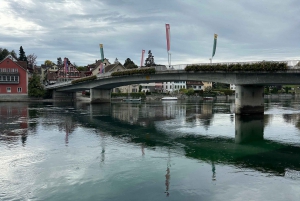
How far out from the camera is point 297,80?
42.6 meters

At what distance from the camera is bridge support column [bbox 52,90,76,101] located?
11136 centimetres

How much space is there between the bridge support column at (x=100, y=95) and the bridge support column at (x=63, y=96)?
26.9 meters

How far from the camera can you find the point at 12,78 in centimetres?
10338

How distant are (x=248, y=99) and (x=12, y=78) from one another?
81.9 m

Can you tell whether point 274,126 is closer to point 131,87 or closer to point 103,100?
point 103,100

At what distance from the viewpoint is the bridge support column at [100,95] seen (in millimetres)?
89625

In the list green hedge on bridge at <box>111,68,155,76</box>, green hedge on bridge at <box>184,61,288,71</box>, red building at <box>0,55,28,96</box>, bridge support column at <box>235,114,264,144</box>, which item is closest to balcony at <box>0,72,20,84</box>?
red building at <box>0,55,28,96</box>

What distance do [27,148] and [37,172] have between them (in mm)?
7136

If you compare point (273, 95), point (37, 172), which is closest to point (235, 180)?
point (37, 172)

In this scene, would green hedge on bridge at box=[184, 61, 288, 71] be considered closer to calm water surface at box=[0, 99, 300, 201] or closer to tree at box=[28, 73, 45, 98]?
calm water surface at box=[0, 99, 300, 201]

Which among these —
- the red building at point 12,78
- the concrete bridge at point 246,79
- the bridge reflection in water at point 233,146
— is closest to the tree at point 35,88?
the red building at point 12,78

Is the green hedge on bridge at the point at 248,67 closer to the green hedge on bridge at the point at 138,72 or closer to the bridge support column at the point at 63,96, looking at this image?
the green hedge on bridge at the point at 138,72

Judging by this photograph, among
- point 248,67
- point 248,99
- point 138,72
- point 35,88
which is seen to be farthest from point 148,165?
point 35,88

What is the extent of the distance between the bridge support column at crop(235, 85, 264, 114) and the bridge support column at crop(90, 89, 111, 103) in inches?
1982
